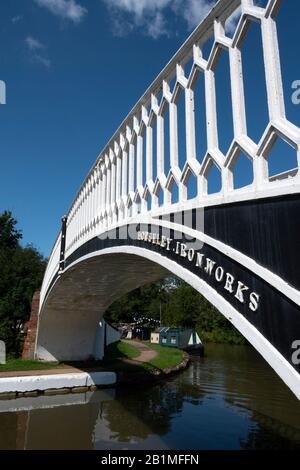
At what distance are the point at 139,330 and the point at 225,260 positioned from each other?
47812mm

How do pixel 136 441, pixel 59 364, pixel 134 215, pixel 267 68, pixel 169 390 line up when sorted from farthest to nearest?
pixel 59 364 < pixel 169 390 < pixel 136 441 < pixel 134 215 < pixel 267 68

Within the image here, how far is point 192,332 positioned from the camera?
41.6 meters

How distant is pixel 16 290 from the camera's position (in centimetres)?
3161

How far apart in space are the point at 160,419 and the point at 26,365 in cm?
999

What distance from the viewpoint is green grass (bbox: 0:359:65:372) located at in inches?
854

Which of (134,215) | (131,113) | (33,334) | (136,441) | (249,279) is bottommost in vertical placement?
(136,441)

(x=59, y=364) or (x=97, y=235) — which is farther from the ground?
(x=97, y=235)

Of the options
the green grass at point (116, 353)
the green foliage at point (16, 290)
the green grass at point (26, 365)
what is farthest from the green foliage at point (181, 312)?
the green grass at point (26, 365)

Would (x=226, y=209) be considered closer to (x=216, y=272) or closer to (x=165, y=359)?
(x=216, y=272)

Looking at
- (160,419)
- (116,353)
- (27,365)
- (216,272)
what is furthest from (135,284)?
(216,272)
